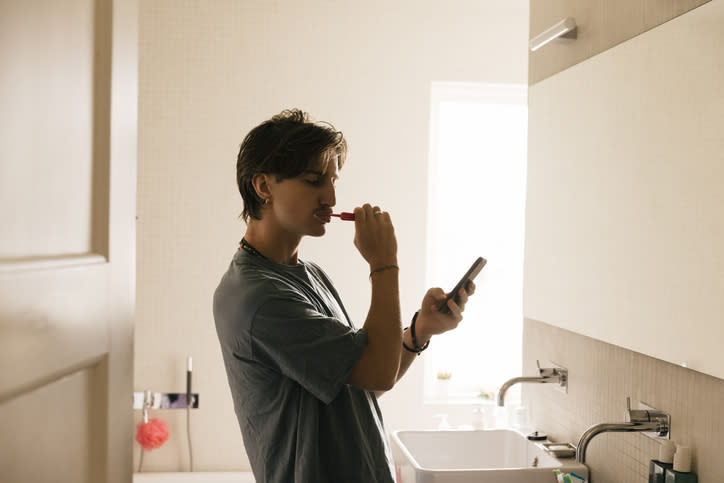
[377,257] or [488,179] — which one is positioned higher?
[488,179]

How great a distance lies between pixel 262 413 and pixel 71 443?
1.81 ft

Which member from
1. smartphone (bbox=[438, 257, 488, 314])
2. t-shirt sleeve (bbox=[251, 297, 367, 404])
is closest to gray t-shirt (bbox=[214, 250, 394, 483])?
t-shirt sleeve (bbox=[251, 297, 367, 404])

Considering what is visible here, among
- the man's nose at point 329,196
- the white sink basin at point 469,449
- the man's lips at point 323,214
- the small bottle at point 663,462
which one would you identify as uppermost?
the man's nose at point 329,196

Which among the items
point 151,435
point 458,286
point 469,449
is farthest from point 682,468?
point 151,435

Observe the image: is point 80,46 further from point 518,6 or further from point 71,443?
point 518,6

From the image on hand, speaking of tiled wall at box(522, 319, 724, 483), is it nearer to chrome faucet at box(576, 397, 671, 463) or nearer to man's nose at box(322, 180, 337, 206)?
chrome faucet at box(576, 397, 671, 463)

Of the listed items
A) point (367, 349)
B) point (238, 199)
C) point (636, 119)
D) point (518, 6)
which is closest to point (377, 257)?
point (367, 349)

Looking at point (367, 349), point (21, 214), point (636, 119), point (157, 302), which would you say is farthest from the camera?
point (157, 302)

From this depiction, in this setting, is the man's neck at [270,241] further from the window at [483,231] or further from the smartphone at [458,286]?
the window at [483,231]

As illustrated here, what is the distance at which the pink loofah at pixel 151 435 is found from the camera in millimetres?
2926

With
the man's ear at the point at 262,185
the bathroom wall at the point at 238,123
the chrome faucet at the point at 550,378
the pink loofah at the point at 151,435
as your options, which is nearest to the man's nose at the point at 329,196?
the man's ear at the point at 262,185

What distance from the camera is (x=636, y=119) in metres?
1.60

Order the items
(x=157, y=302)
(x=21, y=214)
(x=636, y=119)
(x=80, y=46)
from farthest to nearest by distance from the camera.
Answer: (x=157, y=302)
(x=636, y=119)
(x=80, y=46)
(x=21, y=214)

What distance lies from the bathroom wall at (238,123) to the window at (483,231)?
0.25m
